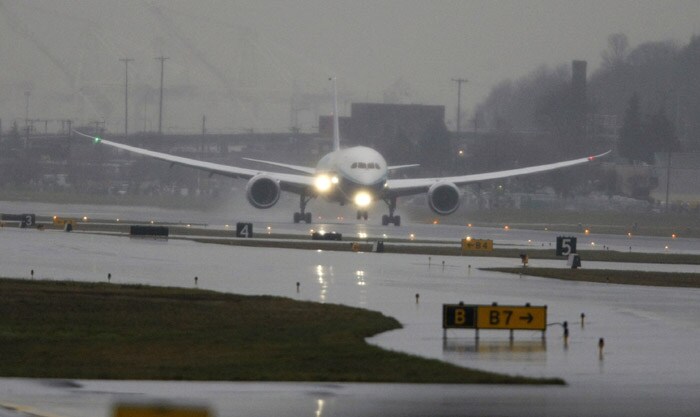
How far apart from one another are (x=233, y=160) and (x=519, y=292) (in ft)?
Answer: 498

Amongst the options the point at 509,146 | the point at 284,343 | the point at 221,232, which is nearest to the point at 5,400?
the point at 284,343

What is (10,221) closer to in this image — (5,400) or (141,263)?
(141,263)

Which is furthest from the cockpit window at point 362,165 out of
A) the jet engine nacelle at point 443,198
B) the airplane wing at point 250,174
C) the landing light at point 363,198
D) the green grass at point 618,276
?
the green grass at point 618,276

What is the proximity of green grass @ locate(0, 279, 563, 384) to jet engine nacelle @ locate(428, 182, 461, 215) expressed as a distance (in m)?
50.4

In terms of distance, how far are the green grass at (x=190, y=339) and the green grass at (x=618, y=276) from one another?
1500 centimetres

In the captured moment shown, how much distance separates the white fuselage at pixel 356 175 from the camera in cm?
8719

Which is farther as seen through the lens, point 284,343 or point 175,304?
point 175,304

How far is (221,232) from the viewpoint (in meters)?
81.8

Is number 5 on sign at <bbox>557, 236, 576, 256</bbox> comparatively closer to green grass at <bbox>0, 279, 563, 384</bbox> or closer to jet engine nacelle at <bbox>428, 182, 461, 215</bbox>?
green grass at <bbox>0, 279, 563, 384</bbox>

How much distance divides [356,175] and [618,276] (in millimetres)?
36202

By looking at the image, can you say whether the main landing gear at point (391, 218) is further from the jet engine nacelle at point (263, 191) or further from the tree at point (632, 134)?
the tree at point (632, 134)

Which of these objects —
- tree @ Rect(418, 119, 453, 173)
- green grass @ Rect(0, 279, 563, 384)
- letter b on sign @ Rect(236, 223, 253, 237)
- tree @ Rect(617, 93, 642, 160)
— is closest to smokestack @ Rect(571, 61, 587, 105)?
tree @ Rect(617, 93, 642, 160)

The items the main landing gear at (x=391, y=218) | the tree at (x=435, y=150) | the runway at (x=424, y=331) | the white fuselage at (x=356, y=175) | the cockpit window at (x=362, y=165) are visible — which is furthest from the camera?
the tree at (x=435, y=150)

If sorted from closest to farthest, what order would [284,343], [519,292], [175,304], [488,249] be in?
[284,343] < [175,304] < [519,292] < [488,249]
